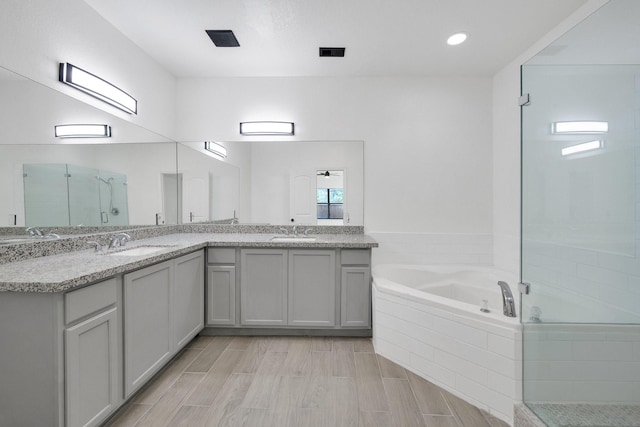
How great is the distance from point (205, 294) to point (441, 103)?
3036 millimetres

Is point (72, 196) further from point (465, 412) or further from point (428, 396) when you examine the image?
point (465, 412)

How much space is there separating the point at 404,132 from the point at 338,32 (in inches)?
49.9

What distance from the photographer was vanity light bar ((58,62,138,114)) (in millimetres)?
2055

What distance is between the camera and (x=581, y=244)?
4.92 ft

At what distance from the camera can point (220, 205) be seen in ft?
11.3

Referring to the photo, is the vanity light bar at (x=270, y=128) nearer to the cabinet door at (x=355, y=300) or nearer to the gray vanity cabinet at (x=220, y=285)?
the gray vanity cabinet at (x=220, y=285)

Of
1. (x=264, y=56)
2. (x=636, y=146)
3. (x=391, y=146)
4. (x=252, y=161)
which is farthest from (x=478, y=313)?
(x=264, y=56)

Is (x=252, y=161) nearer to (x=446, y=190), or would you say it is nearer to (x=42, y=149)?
(x=42, y=149)

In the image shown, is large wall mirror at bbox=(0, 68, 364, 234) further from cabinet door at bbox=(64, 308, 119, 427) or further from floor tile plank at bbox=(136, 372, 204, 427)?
floor tile plank at bbox=(136, 372, 204, 427)

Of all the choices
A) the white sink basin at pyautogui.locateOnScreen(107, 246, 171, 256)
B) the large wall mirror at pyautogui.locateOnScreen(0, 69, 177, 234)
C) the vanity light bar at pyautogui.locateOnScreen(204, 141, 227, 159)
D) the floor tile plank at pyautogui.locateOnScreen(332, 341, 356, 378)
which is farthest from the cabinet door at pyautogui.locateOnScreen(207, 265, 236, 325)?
the vanity light bar at pyautogui.locateOnScreen(204, 141, 227, 159)

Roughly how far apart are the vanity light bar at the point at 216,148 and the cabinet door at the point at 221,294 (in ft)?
4.15

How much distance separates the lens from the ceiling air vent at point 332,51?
2.78 meters

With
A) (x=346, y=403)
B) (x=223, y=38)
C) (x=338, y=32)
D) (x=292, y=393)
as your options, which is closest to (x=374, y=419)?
(x=346, y=403)

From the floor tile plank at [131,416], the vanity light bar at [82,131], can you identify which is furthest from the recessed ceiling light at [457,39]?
the floor tile plank at [131,416]
